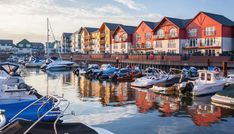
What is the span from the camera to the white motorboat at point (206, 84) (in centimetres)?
2523

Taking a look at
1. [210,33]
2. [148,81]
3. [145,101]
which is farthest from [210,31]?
[145,101]

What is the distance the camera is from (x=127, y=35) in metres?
83.9

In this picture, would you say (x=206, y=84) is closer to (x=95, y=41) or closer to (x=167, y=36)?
(x=167, y=36)

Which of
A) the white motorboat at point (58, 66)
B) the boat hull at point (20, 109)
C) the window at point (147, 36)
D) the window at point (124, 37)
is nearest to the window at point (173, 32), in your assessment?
the window at point (147, 36)

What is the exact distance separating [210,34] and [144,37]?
21188 millimetres

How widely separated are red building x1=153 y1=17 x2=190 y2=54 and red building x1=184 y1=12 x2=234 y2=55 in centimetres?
188

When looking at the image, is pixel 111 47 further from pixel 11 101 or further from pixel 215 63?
pixel 11 101

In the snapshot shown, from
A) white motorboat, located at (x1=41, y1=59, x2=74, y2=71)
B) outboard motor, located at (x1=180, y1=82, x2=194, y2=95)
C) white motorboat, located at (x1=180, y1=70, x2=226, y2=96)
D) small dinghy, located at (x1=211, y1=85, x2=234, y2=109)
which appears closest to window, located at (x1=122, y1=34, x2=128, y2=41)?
white motorboat, located at (x1=41, y1=59, x2=74, y2=71)

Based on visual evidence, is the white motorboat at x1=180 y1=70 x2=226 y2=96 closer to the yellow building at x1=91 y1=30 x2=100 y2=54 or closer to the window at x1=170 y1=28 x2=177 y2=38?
the window at x1=170 y1=28 x2=177 y2=38

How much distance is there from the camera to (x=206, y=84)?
2567cm

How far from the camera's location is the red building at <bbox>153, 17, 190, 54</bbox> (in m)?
66.7

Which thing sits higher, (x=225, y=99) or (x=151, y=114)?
(x=225, y=99)

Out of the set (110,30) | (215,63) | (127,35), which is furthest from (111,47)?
(215,63)

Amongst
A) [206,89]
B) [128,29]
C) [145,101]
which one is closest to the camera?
[145,101]
